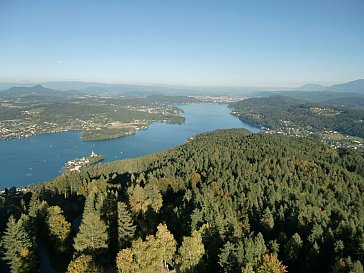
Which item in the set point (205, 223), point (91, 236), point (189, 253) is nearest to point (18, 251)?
point (91, 236)

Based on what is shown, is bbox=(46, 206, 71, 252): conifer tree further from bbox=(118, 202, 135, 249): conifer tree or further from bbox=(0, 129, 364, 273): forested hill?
bbox=(118, 202, 135, 249): conifer tree

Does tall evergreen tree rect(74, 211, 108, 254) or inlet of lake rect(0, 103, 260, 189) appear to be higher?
tall evergreen tree rect(74, 211, 108, 254)

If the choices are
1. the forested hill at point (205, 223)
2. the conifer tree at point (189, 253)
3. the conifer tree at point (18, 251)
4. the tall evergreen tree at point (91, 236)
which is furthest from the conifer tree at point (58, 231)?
the conifer tree at point (189, 253)

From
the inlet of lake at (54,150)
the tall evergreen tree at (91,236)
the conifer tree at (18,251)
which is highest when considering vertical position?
the tall evergreen tree at (91,236)

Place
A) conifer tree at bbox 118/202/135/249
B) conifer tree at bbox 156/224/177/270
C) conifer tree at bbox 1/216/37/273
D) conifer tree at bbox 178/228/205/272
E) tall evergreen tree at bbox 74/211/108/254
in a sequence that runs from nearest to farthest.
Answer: conifer tree at bbox 156/224/177/270, conifer tree at bbox 178/228/205/272, tall evergreen tree at bbox 74/211/108/254, conifer tree at bbox 1/216/37/273, conifer tree at bbox 118/202/135/249

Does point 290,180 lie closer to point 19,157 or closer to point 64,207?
point 64,207

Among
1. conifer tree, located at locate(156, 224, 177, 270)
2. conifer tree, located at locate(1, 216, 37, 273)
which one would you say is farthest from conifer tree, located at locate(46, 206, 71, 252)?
conifer tree, located at locate(156, 224, 177, 270)

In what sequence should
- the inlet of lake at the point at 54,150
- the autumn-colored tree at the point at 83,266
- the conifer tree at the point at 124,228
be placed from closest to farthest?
the autumn-colored tree at the point at 83,266 → the conifer tree at the point at 124,228 → the inlet of lake at the point at 54,150

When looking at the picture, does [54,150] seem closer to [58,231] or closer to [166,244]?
[58,231]

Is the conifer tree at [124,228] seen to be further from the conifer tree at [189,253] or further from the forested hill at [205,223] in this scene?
the conifer tree at [189,253]
